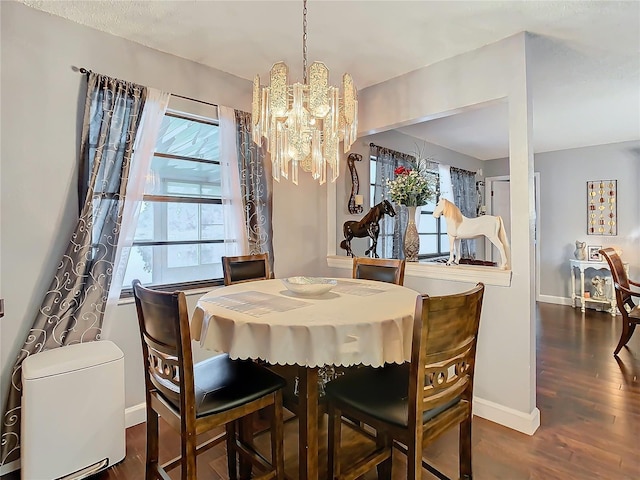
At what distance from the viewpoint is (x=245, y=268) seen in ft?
8.68

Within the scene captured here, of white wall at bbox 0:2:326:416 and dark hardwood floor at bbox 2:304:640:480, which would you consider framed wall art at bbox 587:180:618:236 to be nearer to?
dark hardwood floor at bbox 2:304:640:480

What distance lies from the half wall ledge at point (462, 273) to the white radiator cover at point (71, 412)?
2116 millimetres

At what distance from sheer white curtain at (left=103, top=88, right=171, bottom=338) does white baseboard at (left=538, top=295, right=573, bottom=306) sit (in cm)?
616

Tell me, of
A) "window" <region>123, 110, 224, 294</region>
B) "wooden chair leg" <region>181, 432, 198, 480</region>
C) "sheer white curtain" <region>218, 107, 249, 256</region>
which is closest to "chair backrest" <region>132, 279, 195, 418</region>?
"wooden chair leg" <region>181, 432, 198, 480</region>

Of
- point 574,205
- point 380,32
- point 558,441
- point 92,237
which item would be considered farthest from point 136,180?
point 574,205

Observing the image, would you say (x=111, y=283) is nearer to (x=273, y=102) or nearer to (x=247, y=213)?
(x=247, y=213)

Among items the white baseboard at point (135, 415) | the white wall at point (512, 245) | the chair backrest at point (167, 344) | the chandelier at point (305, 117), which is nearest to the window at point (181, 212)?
the white baseboard at point (135, 415)

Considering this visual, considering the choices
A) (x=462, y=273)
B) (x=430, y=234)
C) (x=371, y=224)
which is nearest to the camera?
(x=462, y=273)

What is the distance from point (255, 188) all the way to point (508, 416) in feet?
7.94

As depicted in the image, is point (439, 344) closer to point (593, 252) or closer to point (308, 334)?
point (308, 334)

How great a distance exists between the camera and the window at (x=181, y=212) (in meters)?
2.62

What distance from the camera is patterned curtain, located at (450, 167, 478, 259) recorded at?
566cm

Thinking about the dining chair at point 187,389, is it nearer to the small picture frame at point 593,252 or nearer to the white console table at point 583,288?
the white console table at point 583,288

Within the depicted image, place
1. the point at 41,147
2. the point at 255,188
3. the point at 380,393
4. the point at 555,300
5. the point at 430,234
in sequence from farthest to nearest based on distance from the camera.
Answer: the point at 555,300
the point at 430,234
the point at 255,188
the point at 41,147
the point at 380,393
